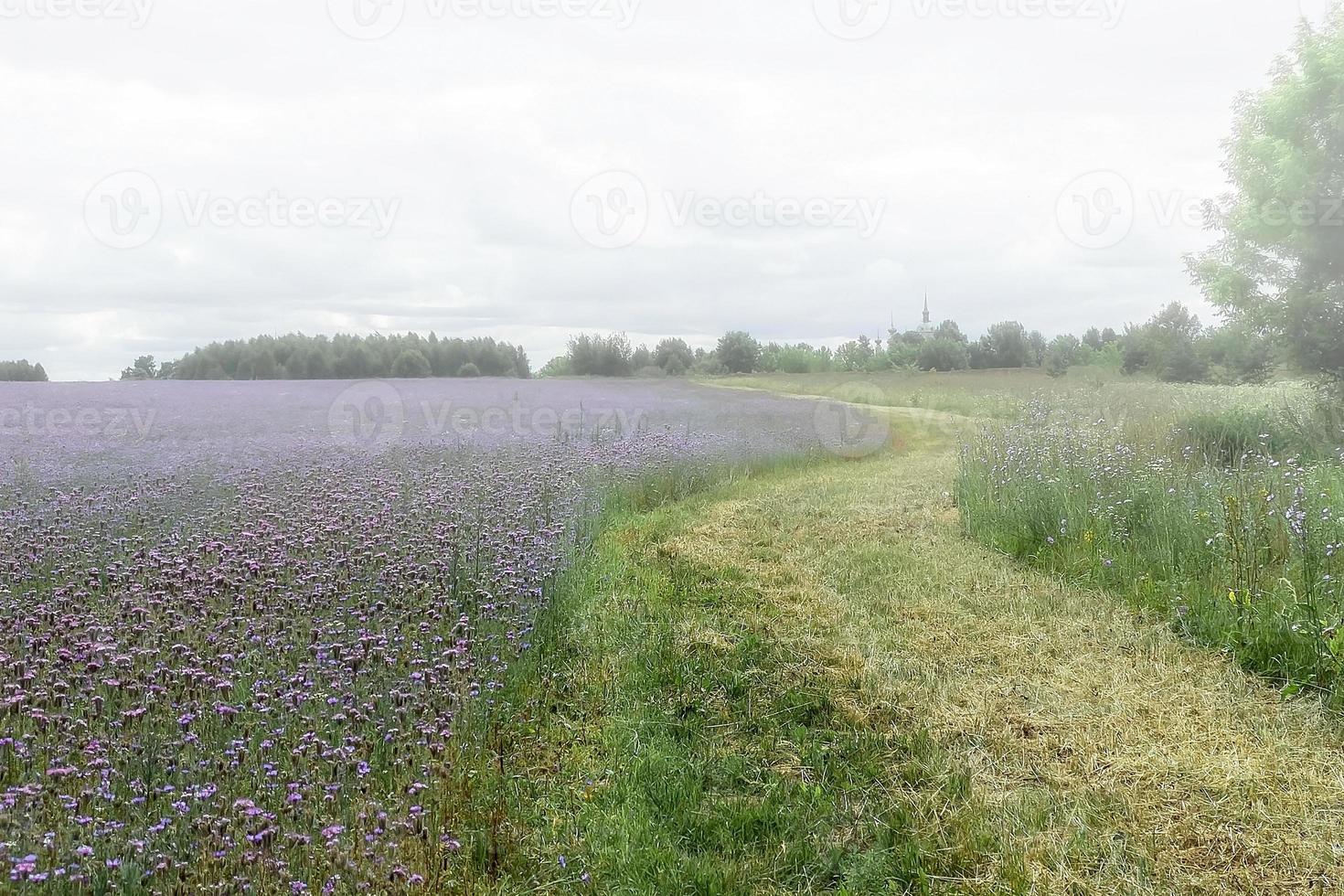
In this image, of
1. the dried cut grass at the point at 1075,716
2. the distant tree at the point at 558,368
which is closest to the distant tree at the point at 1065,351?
the distant tree at the point at 558,368

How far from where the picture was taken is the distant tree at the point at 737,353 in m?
57.4

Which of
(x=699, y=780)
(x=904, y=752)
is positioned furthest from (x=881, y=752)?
(x=699, y=780)

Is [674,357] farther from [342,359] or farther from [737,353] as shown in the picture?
[342,359]

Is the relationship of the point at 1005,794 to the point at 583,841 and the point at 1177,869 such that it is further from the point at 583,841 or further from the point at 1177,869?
the point at 583,841

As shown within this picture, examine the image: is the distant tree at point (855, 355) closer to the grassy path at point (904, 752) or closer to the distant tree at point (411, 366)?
the distant tree at point (411, 366)

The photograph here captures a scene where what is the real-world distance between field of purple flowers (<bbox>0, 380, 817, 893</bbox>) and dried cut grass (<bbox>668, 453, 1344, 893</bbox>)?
6.26 ft

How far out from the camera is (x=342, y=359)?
104 feet

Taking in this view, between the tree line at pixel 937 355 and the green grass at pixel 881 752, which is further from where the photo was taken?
the tree line at pixel 937 355

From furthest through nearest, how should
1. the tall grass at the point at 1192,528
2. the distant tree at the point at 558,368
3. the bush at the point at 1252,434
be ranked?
the distant tree at the point at 558,368 < the bush at the point at 1252,434 < the tall grass at the point at 1192,528

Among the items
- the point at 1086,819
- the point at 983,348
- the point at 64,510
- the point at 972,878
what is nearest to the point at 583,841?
the point at 972,878

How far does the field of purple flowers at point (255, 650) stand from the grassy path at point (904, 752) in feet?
1.62

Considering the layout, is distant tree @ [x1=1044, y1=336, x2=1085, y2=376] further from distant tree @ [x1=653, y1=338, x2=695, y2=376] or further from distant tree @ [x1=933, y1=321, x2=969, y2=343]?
distant tree @ [x1=653, y1=338, x2=695, y2=376]

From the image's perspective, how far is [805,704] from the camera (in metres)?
4.35

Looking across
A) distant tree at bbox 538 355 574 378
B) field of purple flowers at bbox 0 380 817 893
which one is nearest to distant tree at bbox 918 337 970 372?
distant tree at bbox 538 355 574 378
